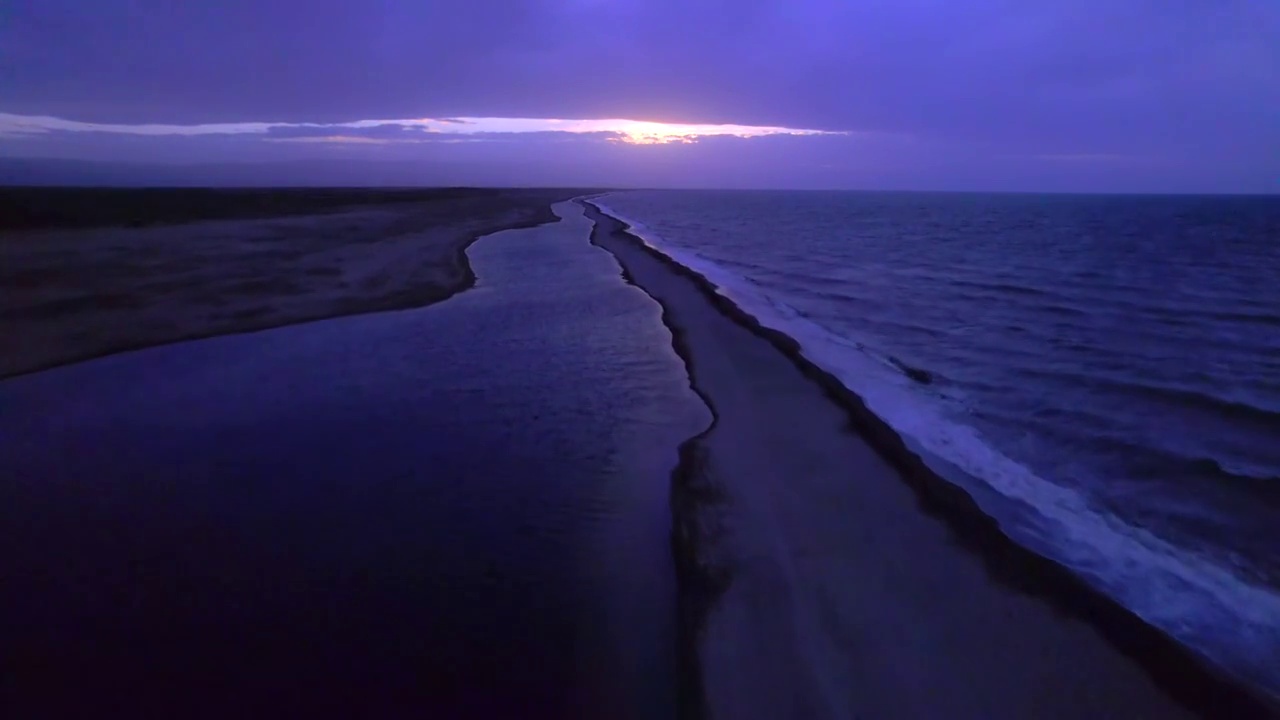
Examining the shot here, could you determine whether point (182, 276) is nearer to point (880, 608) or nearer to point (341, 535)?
point (341, 535)

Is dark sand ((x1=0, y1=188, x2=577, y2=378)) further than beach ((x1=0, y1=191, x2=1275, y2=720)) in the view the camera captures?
Yes

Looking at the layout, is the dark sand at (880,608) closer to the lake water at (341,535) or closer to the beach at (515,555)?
the beach at (515,555)

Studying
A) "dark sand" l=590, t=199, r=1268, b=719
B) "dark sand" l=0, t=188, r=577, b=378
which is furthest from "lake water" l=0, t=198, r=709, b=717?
"dark sand" l=0, t=188, r=577, b=378

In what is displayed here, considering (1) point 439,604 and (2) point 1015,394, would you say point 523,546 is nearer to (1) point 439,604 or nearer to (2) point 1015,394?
(1) point 439,604

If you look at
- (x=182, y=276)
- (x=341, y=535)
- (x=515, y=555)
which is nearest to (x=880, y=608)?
(x=515, y=555)

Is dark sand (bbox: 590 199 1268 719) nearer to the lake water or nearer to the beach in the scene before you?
the beach
